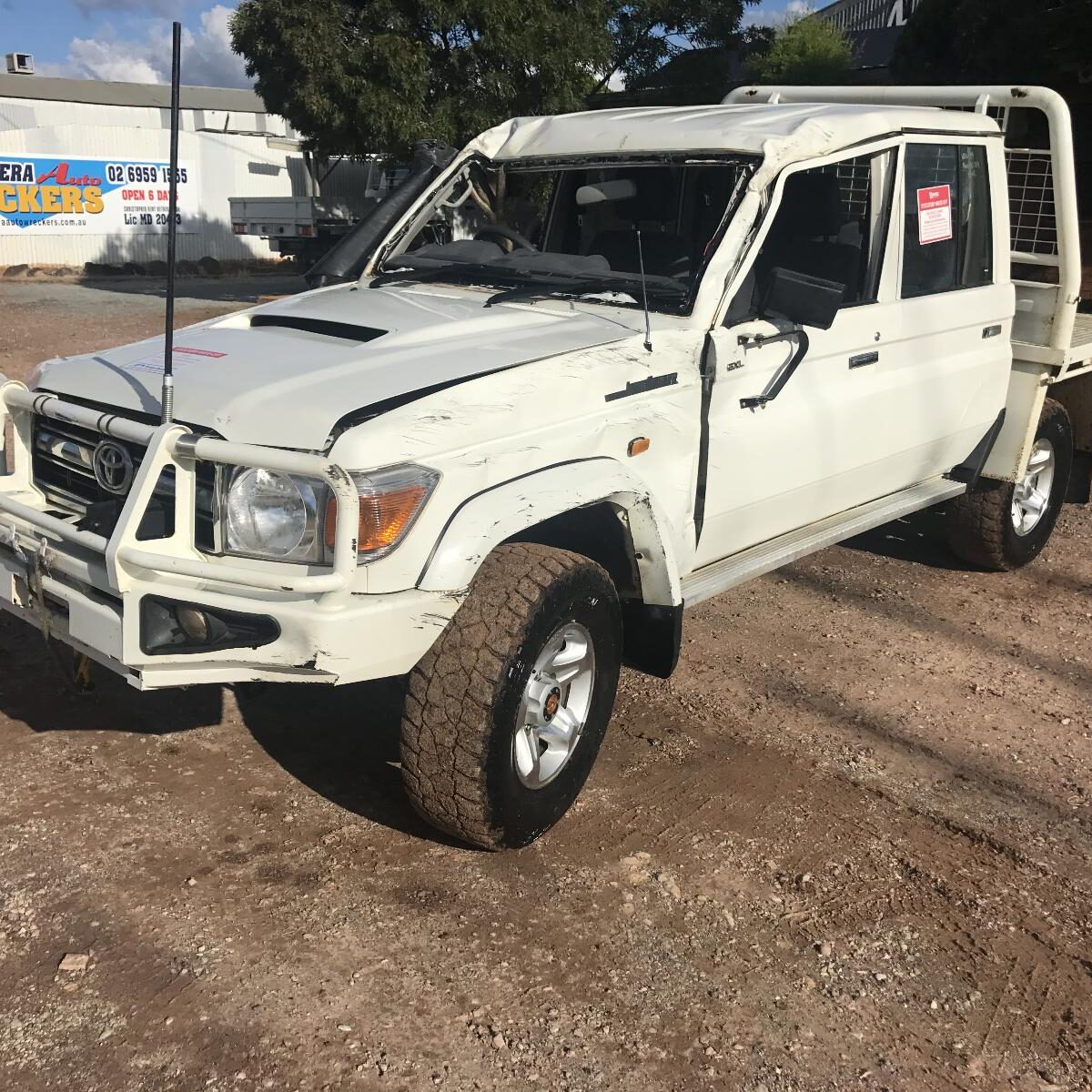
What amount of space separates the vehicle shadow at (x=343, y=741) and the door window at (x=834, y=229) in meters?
2.12

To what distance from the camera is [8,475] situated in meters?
3.44

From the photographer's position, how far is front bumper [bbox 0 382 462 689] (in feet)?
8.87

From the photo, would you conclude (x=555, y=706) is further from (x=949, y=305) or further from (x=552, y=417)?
(x=949, y=305)

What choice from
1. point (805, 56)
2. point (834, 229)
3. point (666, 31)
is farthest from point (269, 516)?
point (805, 56)

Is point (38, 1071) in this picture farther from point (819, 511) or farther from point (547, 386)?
point (819, 511)

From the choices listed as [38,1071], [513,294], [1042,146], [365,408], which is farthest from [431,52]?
[38,1071]

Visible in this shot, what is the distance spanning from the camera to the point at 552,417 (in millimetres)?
3141

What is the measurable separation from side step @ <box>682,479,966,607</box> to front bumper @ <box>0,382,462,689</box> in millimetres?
1163

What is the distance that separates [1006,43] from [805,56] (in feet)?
75.7

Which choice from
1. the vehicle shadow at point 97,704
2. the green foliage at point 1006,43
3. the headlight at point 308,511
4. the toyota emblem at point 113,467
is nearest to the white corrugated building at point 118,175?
the green foliage at point 1006,43

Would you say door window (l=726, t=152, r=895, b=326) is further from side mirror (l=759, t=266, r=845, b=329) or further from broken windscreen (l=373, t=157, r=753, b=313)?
side mirror (l=759, t=266, r=845, b=329)

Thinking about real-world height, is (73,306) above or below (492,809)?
above

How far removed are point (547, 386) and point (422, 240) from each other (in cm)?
204

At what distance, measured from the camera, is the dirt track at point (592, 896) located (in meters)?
2.53
